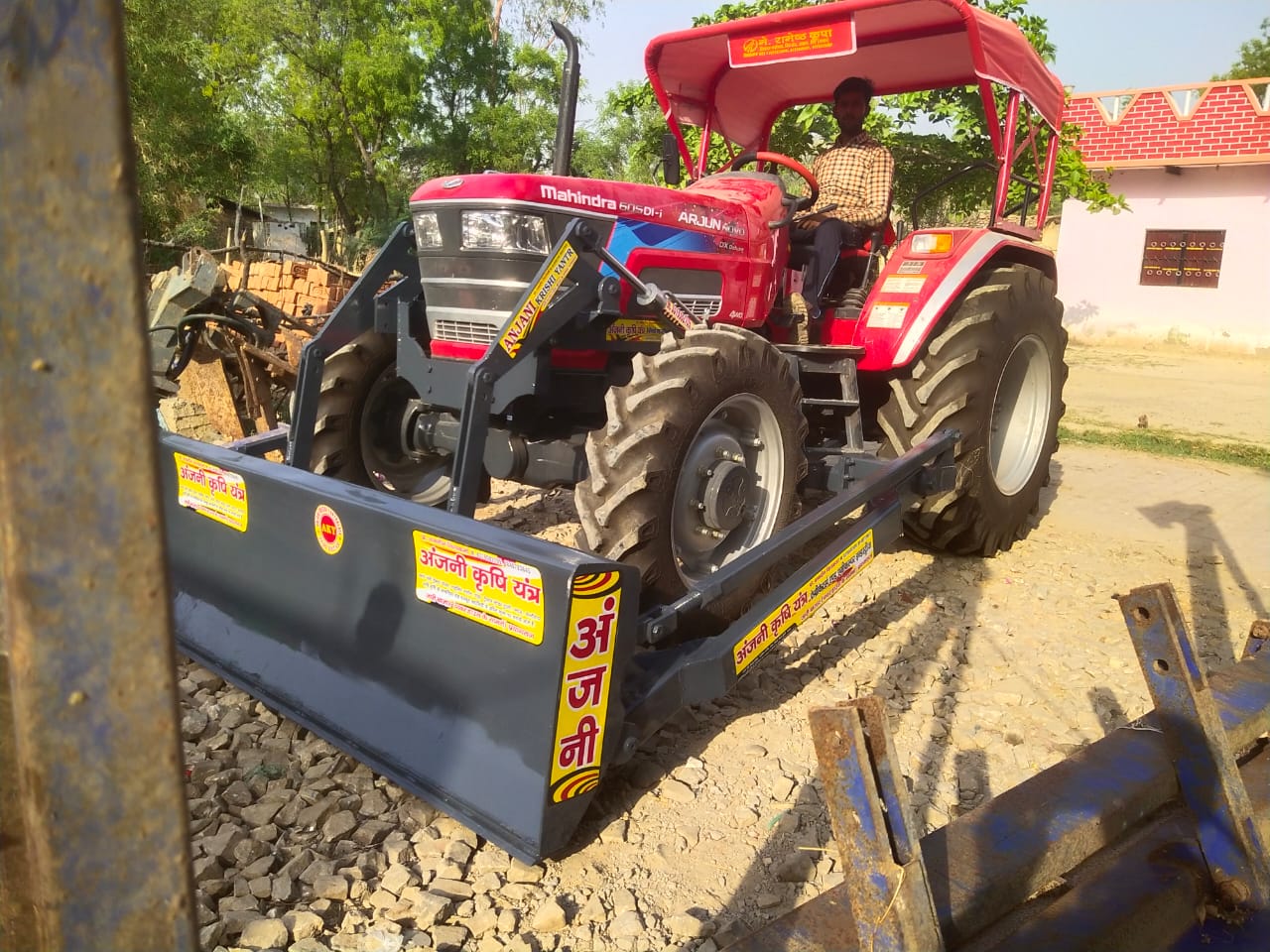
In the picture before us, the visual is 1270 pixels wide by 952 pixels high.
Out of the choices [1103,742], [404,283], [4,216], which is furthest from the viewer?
[404,283]

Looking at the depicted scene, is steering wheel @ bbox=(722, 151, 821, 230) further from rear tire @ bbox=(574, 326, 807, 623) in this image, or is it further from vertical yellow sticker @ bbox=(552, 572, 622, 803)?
vertical yellow sticker @ bbox=(552, 572, 622, 803)

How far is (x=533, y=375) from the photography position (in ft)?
10.3

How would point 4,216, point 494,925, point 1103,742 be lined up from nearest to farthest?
point 4,216 → point 1103,742 → point 494,925

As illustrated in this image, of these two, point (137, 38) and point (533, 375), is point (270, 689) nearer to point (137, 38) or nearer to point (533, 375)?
point (533, 375)

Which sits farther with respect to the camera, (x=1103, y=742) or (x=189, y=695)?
(x=189, y=695)

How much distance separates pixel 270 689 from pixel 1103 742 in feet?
7.42

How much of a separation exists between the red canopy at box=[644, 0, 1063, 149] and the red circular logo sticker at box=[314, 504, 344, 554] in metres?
2.85

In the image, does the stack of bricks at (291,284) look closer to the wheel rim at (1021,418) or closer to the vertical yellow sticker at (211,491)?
the vertical yellow sticker at (211,491)

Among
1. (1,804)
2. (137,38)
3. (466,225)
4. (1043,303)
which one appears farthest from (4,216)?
(137,38)

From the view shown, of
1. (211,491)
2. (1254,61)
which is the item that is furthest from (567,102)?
(1254,61)

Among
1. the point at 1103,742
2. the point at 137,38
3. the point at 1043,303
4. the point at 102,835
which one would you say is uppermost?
the point at 137,38

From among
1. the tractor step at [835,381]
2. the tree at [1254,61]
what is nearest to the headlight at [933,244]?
the tractor step at [835,381]

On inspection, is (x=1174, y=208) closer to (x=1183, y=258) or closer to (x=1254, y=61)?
(x=1183, y=258)

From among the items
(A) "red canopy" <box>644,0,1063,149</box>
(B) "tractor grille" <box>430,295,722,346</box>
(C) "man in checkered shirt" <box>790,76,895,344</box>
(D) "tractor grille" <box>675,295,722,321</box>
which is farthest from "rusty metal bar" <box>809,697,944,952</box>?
(A) "red canopy" <box>644,0,1063,149</box>
